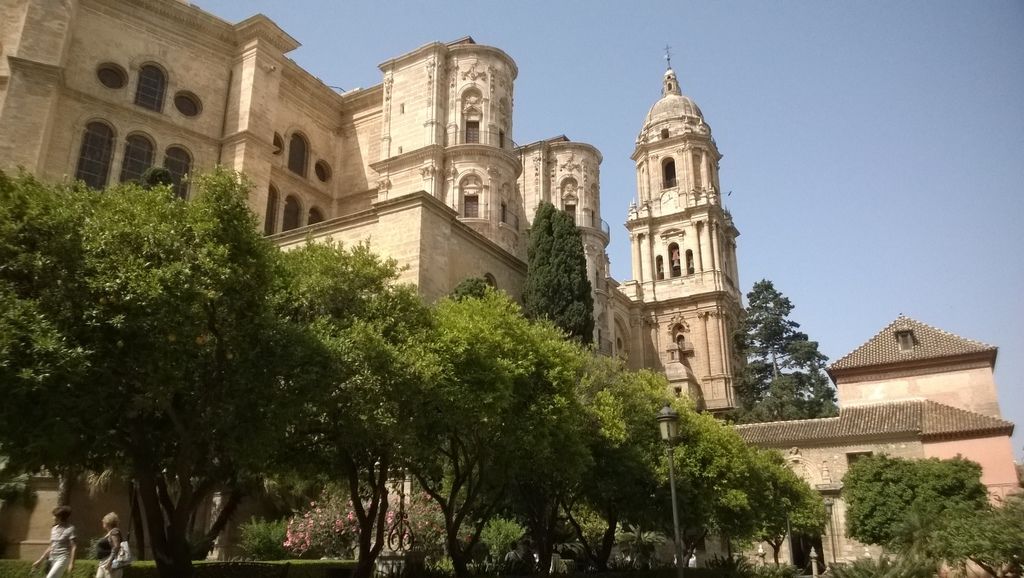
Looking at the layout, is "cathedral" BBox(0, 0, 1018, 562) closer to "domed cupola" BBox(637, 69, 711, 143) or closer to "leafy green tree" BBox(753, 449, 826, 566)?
"leafy green tree" BBox(753, 449, 826, 566)

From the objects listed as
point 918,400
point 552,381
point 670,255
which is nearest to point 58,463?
point 552,381

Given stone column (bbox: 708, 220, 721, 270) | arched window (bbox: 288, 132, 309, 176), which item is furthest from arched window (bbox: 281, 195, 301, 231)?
stone column (bbox: 708, 220, 721, 270)

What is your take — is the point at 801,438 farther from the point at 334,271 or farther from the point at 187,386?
the point at 187,386

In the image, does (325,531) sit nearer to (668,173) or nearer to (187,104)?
(187,104)

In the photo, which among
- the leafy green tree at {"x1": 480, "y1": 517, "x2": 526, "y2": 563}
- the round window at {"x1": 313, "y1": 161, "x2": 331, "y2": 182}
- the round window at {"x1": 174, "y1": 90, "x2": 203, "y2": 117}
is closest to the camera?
the leafy green tree at {"x1": 480, "y1": 517, "x2": 526, "y2": 563}

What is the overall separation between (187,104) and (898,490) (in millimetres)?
31074

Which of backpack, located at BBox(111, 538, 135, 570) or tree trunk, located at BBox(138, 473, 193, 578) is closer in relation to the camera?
backpack, located at BBox(111, 538, 135, 570)

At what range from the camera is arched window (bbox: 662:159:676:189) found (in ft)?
182

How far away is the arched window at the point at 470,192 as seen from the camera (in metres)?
32.9

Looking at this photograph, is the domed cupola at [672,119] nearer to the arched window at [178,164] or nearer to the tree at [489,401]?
the arched window at [178,164]

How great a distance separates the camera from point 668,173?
56.0 metres

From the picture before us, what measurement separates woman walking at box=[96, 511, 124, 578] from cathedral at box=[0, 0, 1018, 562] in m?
9.48

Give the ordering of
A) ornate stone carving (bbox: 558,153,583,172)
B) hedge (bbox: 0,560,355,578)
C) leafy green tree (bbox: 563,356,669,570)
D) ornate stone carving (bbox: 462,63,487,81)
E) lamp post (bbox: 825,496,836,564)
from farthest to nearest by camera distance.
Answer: ornate stone carving (bbox: 558,153,583,172) → ornate stone carving (bbox: 462,63,487,81) → lamp post (bbox: 825,496,836,564) → leafy green tree (bbox: 563,356,669,570) → hedge (bbox: 0,560,355,578)

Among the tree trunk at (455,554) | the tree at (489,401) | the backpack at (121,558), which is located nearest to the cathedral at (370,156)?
the tree at (489,401)
